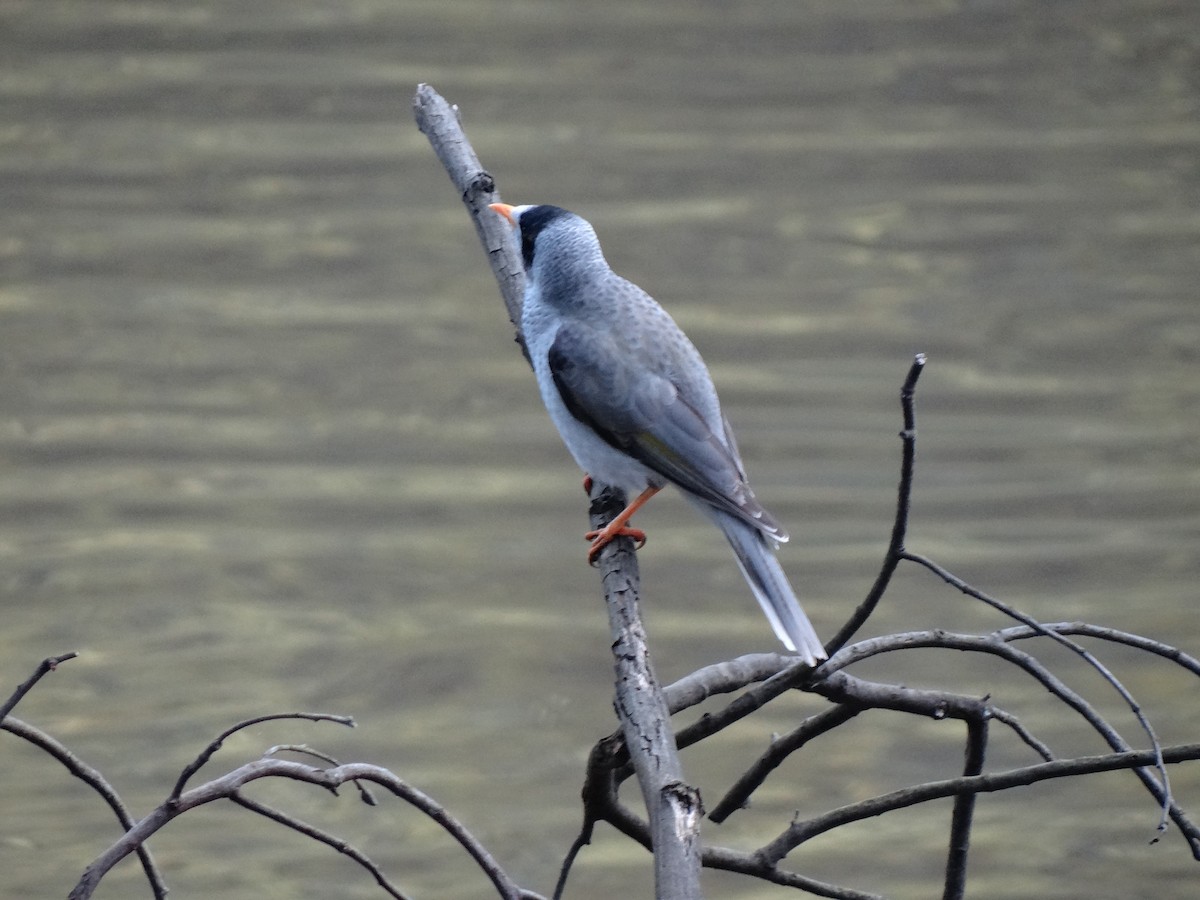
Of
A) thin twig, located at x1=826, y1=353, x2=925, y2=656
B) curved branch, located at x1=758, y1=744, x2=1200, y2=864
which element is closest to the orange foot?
thin twig, located at x1=826, y1=353, x2=925, y2=656

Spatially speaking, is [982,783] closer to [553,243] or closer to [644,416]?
[644,416]

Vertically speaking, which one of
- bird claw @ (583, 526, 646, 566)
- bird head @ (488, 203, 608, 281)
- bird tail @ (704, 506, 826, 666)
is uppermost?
bird head @ (488, 203, 608, 281)

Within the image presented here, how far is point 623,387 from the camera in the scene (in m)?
2.33

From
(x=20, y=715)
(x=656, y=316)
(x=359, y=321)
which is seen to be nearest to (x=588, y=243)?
(x=656, y=316)

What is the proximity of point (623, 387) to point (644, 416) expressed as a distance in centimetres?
6

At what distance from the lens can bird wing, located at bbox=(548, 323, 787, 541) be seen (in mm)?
2238

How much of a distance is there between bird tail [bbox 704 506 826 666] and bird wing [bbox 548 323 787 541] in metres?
0.03

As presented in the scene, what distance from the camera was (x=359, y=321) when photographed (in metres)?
5.25

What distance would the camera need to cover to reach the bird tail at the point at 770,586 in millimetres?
1865

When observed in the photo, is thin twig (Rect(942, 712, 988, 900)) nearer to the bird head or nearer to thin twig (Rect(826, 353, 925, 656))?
thin twig (Rect(826, 353, 925, 656))

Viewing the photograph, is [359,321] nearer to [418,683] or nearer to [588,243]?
[418,683]

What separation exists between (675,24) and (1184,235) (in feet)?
7.09

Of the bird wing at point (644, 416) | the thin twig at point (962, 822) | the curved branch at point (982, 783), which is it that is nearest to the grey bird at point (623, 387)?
the bird wing at point (644, 416)

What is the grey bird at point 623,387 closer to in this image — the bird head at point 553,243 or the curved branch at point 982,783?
the bird head at point 553,243
